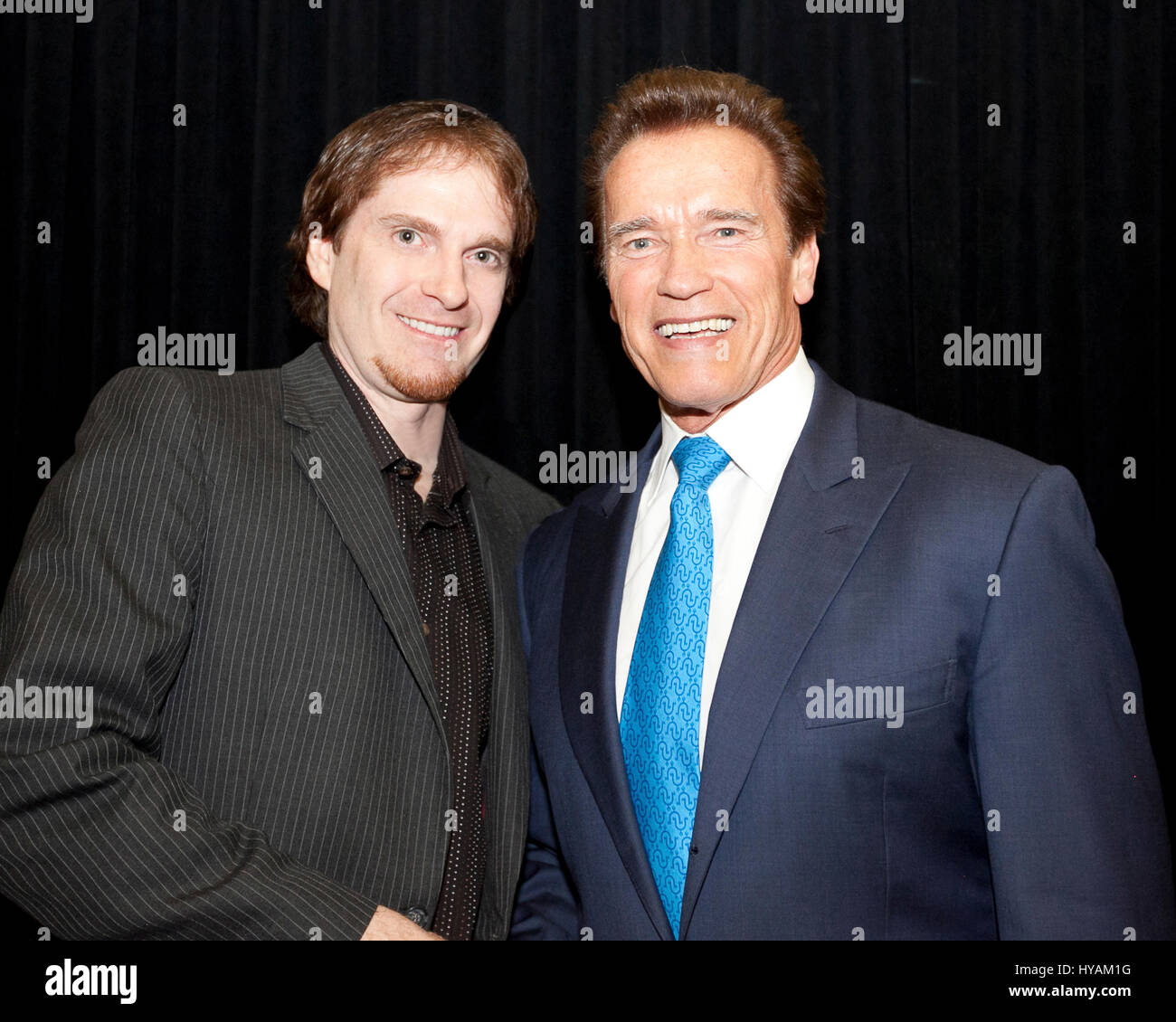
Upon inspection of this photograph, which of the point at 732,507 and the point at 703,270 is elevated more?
the point at 703,270

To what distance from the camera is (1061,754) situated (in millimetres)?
1418

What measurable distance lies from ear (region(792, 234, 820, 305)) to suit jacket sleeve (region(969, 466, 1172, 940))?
589 mm

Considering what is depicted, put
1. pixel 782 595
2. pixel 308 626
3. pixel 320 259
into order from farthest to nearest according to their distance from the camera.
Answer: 1. pixel 320 259
2. pixel 308 626
3. pixel 782 595

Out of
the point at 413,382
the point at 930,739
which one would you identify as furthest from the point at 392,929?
the point at 413,382

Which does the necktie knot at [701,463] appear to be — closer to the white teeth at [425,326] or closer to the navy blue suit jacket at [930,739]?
the navy blue suit jacket at [930,739]

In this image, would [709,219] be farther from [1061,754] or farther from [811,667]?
[1061,754]

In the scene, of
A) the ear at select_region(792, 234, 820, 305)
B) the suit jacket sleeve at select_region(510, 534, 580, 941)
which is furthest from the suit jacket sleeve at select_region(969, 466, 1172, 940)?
the suit jacket sleeve at select_region(510, 534, 580, 941)

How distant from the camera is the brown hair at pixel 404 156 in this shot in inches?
77.4

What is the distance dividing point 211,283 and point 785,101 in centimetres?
138

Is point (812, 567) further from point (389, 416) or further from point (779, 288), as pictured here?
point (389, 416)

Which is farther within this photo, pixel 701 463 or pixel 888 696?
pixel 701 463

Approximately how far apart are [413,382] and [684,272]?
51 cm

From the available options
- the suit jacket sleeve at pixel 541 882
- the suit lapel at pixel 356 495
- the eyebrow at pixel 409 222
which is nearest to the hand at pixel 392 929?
the suit lapel at pixel 356 495

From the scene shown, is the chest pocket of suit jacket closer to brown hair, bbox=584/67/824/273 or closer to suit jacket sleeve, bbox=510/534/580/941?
suit jacket sleeve, bbox=510/534/580/941
